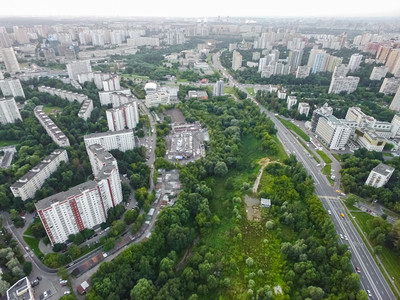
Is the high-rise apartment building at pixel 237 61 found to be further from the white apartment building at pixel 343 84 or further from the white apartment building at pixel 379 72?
the white apartment building at pixel 379 72

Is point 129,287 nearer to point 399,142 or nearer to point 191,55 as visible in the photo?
point 399,142

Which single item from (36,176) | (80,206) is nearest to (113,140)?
(36,176)

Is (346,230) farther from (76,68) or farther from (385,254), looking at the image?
(76,68)

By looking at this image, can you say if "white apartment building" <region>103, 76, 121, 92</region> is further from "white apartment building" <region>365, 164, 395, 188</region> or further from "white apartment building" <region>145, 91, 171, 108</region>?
"white apartment building" <region>365, 164, 395, 188</region>

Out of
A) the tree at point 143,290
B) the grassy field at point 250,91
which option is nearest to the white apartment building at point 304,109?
the grassy field at point 250,91

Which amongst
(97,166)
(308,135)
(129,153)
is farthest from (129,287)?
(308,135)

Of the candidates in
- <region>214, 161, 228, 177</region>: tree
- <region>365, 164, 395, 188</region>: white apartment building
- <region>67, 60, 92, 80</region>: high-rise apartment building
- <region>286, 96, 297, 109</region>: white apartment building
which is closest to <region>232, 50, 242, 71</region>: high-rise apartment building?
<region>286, 96, 297, 109</region>: white apartment building
